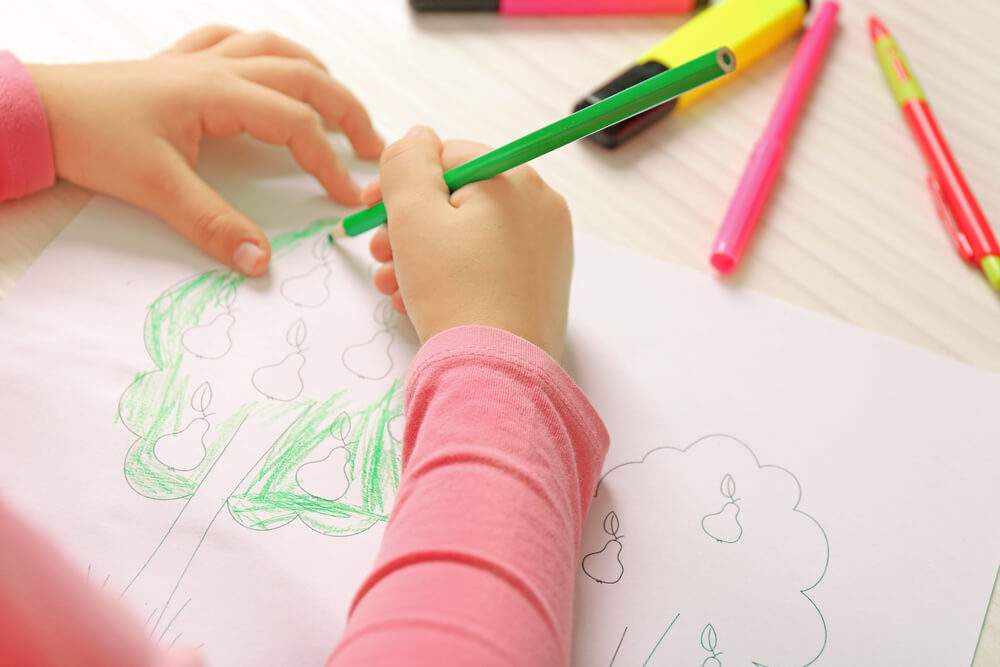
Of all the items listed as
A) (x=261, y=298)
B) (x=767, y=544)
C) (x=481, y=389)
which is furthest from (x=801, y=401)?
(x=261, y=298)

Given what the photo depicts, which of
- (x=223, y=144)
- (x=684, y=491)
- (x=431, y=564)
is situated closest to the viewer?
(x=431, y=564)

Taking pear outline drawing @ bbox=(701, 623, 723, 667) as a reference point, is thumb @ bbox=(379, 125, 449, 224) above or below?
above

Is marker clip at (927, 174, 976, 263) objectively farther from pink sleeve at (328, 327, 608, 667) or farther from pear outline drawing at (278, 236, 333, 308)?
pear outline drawing at (278, 236, 333, 308)

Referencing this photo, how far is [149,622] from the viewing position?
352 millimetres

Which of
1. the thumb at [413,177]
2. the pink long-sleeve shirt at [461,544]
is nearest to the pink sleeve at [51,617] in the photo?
the pink long-sleeve shirt at [461,544]

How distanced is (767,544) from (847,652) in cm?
6

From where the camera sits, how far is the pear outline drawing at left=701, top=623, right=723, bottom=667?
36 centimetres

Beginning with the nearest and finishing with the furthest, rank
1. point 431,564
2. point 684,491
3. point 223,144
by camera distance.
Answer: point 431,564, point 684,491, point 223,144

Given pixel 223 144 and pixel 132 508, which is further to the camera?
pixel 223 144

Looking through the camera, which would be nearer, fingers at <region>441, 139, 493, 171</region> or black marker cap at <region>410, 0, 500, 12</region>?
fingers at <region>441, 139, 493, 171</region>

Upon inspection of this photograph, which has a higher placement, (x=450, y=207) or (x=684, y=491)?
(x=450, y=207)

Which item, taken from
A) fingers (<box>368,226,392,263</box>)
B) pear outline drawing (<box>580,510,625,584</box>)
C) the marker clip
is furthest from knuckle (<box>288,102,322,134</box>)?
the marker clip

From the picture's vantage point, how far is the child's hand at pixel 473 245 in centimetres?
40

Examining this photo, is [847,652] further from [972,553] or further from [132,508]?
[132,508]
